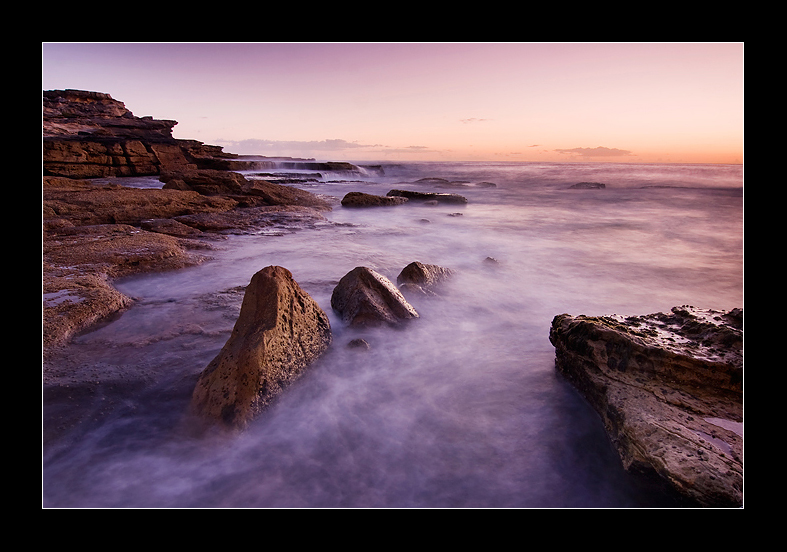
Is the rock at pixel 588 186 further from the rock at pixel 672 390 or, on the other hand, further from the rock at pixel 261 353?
the rock at pixel 261 353

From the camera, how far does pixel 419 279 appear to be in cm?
489

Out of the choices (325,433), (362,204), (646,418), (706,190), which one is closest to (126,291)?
(325,433)

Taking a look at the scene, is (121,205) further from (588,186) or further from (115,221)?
(588,186)

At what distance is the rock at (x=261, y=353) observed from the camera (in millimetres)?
2420

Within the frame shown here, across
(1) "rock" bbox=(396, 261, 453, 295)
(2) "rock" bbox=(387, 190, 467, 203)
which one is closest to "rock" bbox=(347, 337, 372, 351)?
(1) "rock" bbox=(396, 261, 453, 295)

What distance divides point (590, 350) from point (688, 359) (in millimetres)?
531

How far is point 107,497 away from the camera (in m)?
1.98

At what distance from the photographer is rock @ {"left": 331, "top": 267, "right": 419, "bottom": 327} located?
372 cm

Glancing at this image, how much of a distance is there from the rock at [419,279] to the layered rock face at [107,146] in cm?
2002

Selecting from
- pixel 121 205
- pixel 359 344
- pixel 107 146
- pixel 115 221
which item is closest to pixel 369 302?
pixel 359 344

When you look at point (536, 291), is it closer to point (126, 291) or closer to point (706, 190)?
point (126, 291)

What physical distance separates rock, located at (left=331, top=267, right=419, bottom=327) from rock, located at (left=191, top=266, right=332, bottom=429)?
1.90 feet
